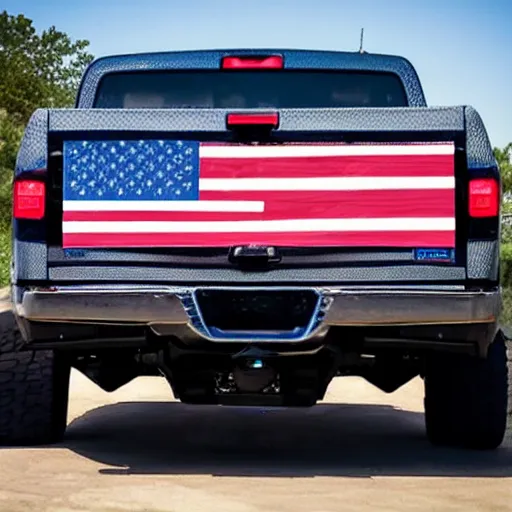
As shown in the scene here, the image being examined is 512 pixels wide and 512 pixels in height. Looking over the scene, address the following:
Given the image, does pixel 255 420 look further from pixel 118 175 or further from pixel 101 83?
pixel 118 175

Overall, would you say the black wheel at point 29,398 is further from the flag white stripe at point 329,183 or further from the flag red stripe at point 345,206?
the flag white stripe at point 329,183

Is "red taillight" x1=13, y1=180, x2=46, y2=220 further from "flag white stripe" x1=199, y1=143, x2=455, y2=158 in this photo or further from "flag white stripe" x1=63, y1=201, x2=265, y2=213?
"flag white stripe" x1=199, y1=143, x2=455, y2=158

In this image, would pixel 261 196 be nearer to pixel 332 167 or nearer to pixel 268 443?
pixel 332 167

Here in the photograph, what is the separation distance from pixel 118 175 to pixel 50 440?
72.0 inches

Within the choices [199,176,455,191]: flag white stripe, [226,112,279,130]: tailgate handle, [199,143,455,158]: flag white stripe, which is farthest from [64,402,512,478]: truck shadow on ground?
[226,112,279,130]: tailgate handle

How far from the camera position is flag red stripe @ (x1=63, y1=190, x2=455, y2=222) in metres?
5.65

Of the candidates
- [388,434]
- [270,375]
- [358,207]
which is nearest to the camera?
[358,207]

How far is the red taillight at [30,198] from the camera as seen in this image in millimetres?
5695

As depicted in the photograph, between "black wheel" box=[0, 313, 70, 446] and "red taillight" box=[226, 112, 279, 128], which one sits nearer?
"red taillight" box=[226, 112, 279, 128]

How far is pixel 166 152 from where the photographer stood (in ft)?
18.8

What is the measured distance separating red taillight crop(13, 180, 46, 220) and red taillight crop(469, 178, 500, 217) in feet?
5.84

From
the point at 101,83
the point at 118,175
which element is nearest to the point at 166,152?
the point at 118,175

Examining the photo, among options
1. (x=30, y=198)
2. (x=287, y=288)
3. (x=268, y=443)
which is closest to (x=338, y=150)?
(x=287, y=288)

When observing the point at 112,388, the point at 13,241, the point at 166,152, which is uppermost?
the point at 166,152
